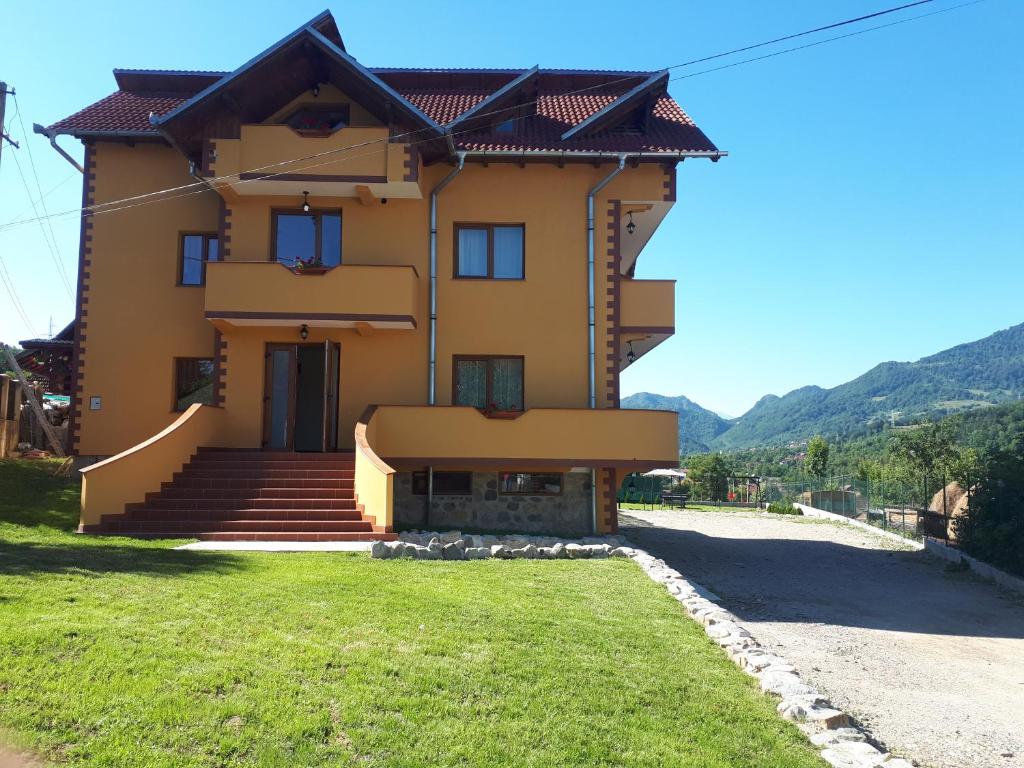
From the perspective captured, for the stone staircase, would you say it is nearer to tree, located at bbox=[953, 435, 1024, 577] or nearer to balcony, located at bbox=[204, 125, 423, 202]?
balcony, located at bbox=[204, 125, 423, 202]

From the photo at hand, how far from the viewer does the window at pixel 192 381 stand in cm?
1750

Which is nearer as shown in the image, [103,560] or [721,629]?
[721,629]

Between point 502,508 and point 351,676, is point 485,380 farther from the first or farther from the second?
point 351,676

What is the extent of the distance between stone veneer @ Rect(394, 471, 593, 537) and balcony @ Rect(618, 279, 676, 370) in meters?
3.29

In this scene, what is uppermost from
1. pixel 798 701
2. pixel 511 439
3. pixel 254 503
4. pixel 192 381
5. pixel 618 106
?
pixel 618 106

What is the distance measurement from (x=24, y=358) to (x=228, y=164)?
16.2m

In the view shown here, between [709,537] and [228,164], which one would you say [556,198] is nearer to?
[228,164]

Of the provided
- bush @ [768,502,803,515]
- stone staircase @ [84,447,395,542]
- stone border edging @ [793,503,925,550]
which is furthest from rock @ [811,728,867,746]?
bush @ [768,502,803,515]

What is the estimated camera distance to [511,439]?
51.8 ft

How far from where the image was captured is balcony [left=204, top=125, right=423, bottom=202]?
52.7 ft

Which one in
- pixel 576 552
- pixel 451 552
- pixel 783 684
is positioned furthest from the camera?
pixel 576 552

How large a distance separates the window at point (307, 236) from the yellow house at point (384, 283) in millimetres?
49

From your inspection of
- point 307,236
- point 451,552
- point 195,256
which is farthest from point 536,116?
point 451,552

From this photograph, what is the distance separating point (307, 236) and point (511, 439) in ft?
21.3
